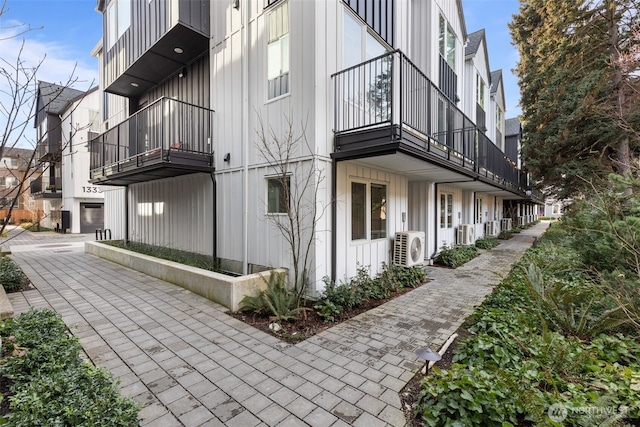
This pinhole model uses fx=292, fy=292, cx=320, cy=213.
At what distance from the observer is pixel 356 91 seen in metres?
5.66

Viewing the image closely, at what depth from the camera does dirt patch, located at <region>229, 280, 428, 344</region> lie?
394 centimetres

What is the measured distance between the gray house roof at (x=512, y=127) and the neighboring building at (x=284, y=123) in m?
18.4

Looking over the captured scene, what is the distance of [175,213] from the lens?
8.26m

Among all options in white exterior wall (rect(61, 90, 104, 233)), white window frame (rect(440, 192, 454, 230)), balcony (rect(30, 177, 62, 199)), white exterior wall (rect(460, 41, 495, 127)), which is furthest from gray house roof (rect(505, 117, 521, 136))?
balcony (rect(30, 177, 62, 199))

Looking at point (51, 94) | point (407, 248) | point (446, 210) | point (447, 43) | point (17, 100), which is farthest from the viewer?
point (446, 210)

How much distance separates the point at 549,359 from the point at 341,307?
2.69 m

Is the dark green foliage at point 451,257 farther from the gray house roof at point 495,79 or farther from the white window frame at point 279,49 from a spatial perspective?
the gray house roof at point 495,79

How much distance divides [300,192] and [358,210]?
1.43m

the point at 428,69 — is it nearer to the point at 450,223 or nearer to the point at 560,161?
the point at 450,223

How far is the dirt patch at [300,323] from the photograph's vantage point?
12.9ft

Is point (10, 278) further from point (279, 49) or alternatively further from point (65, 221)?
point (65, 221)

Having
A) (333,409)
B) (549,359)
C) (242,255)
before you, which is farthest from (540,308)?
(242,255)

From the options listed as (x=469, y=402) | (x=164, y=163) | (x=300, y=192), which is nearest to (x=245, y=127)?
(x=164, y=163)

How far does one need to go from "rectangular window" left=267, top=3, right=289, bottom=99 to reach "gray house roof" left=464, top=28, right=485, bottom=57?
394 inches
